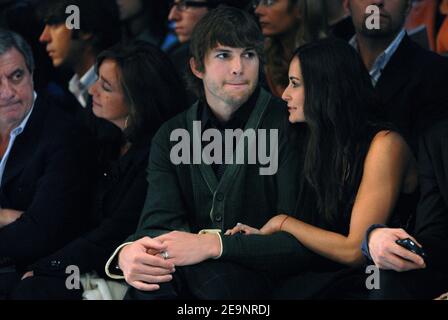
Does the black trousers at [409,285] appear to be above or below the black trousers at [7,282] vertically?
above

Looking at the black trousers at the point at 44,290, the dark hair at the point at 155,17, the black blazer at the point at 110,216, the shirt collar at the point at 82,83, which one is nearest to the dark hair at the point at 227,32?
the black blazer at the point at 110,216

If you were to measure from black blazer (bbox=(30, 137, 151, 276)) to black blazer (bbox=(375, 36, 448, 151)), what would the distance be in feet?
3.76

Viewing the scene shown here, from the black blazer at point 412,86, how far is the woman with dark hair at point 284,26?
2.31 ft

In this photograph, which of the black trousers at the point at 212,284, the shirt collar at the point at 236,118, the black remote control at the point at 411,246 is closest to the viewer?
the black remote control at the point at 411,246

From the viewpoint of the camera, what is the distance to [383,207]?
4176 millimetres

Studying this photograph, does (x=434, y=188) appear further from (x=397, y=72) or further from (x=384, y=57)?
(x=384, y=57)

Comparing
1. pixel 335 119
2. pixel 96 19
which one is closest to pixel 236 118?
pixel 335 119

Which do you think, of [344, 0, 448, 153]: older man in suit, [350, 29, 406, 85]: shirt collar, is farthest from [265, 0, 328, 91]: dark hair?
[350, 29, 406, 85]: shirt collar

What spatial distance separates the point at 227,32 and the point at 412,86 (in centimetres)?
93

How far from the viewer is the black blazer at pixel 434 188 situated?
409cm

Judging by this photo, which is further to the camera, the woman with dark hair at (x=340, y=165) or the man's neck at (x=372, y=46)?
the man's neck at (x=372, y=46)

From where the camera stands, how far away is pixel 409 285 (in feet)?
12.6

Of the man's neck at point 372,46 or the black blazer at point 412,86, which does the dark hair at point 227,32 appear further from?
the man's neck at point 372,46
